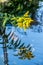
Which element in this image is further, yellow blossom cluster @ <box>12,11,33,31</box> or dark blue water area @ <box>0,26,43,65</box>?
dark blue water area @ <box>0,26,43,65</box>

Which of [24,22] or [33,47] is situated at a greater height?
[24,22]

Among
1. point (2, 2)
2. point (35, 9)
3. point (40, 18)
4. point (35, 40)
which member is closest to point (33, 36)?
point (35, 40)

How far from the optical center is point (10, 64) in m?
1.55

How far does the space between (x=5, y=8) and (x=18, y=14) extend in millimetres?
88

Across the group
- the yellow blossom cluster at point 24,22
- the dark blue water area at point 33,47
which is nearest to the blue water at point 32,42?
the dark blue water area at point 33,47

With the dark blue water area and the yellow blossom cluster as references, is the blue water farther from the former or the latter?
the yellow blossom cluster

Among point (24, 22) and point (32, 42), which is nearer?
point (24, 22)

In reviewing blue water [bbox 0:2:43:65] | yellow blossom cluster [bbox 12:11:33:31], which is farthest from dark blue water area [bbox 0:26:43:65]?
yellow blossom cluster [bbox 12:11:33:31]

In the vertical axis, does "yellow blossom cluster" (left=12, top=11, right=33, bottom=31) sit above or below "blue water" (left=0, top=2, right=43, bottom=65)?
above

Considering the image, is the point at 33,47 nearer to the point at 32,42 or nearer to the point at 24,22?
the point at 32,42

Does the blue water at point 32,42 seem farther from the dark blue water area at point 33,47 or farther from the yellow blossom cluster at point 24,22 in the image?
the yellow blossom cluster at point 24,22

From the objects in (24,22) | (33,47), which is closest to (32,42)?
(33,47)

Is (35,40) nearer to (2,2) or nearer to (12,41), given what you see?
(12,41)

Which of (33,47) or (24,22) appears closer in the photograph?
(24,22)
